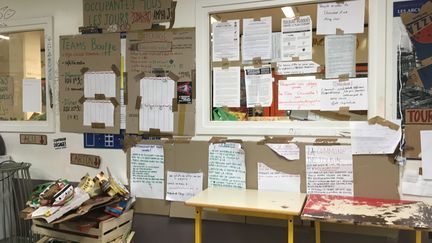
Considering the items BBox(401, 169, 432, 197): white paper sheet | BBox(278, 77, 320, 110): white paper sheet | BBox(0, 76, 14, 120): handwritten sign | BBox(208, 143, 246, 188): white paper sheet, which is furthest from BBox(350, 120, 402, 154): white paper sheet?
BBox(0, 76, 14, 120): handwritten sign

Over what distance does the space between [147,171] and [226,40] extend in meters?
1.20

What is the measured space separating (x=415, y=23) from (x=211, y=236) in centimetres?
202

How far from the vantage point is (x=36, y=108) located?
3217 mm

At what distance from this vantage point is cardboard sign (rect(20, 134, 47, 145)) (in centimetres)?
316

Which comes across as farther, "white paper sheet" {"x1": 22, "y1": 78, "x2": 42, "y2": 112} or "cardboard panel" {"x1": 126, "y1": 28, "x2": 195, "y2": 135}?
"white paper sheet" {"x1": 22, "y1": 78, "x2": 42, "y2": 112}

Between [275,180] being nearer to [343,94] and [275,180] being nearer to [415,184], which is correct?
[343,94]

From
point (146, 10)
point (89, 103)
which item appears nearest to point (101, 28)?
point (146, 10)

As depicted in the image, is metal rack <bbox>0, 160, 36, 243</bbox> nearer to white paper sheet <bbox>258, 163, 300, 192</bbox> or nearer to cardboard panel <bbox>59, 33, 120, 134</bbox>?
cardboard panel <bbox>59, 33, 120, 134</bbox>

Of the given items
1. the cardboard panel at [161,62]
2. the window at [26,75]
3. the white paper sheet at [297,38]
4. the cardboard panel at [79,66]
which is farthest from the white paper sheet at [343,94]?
the window at [26,75]

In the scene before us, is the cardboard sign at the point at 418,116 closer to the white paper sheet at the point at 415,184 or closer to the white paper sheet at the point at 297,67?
the white paper sheet at the point at 415,184

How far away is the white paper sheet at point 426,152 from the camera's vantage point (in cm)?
221

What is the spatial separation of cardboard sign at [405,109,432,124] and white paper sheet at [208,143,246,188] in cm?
111

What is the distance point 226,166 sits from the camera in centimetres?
261

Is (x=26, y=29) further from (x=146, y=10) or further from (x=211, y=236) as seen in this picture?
(x=211, y=236)
